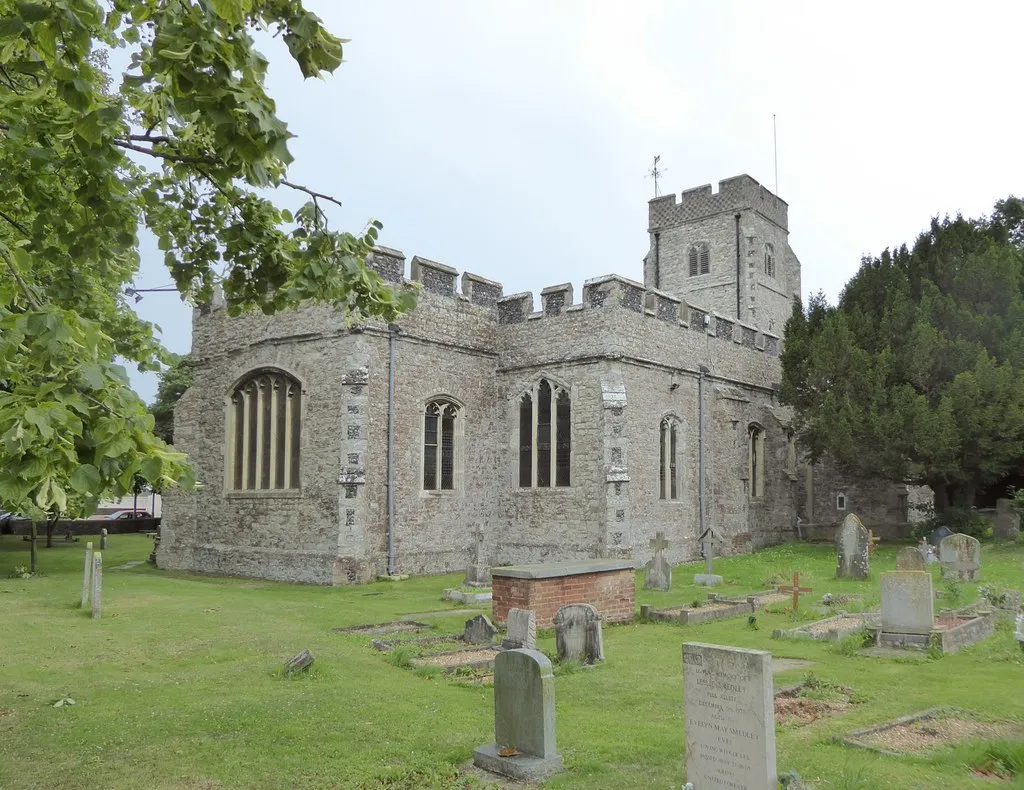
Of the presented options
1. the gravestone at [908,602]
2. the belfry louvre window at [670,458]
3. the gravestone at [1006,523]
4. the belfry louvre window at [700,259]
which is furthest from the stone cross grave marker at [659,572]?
the belfry louvre window at [700,259]

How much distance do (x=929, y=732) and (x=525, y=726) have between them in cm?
323

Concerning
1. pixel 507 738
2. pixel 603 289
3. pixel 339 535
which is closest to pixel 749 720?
pixel 507 738

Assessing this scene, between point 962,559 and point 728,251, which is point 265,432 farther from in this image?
point 728,251

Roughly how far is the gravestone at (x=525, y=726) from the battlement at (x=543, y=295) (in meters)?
13.0

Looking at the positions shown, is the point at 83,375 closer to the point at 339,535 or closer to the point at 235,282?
the point at 235,282

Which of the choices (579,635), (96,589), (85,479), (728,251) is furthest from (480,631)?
(728,251)

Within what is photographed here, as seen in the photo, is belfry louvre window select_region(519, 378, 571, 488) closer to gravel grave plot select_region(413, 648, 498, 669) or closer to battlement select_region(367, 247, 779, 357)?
battlement select_region(367, 247, 779, 357)

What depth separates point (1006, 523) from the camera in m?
21.0

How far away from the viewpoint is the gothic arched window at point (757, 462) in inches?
995

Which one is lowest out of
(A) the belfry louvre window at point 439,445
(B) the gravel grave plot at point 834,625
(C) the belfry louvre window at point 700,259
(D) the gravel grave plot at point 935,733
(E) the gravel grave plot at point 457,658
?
(E) the gravel grave plot at point 457,658

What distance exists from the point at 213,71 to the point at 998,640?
10.7 m

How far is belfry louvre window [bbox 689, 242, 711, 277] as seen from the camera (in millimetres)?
33688

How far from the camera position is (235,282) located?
6.99 meters

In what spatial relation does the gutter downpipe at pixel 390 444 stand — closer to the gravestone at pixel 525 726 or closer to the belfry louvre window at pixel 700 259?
the gravestone at pixel 525 726
